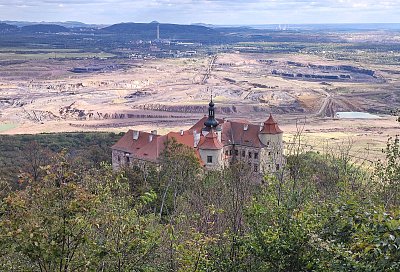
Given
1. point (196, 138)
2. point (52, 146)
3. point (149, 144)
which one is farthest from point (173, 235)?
point (52, 146)

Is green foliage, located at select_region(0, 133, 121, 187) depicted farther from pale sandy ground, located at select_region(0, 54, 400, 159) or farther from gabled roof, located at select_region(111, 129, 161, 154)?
pale sandy ground, located at select_region(0, 54, 400, 159)

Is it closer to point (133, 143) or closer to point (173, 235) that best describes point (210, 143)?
point (133, 143)

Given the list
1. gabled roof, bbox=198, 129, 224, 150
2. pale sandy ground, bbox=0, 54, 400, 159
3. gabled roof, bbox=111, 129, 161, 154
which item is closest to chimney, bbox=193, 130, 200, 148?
gabled roof, bbox=198, 129, 224, 150

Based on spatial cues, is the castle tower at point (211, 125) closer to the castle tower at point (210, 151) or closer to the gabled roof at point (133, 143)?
the castle tower at point (210, 151)

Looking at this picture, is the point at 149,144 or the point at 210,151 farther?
the point at 149,144

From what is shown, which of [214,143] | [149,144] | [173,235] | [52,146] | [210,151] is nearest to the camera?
[173,235]

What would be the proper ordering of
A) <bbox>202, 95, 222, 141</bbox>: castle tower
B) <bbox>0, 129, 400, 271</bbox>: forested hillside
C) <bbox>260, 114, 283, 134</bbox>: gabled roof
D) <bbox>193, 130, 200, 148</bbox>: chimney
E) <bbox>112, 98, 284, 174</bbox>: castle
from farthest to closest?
1. <bbox>260, 114, 283, 134</bbox>: gabled roof
2. <bbox>202, 95, 222, 141</bbox>: castle tower
3. <bbox>193, 130, 200, 148</bbox>: chimney
4. <bbox>112, 98, 284, 174</bbox>: castle
5. <bbox>0, 129, 400, 271</bbox>: forested hillside

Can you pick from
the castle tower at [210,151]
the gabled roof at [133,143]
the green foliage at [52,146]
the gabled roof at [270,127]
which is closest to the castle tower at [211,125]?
the castle tower at [210,151]
